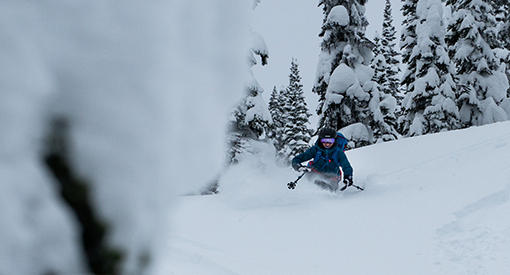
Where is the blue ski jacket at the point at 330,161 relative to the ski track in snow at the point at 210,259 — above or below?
above

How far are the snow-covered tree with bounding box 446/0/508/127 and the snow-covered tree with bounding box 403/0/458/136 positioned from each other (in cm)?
103

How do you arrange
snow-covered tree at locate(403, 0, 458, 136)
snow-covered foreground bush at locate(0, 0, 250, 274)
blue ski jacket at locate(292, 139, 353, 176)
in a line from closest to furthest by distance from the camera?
snow-covered foreground bush at locate(0, 0, 250, 274)
blue ski jacket at locate(292, 139, 353, 176)
snow-covered tree at locate(403, 0, 458, 136)

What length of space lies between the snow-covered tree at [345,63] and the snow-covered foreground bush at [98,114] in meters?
14.2

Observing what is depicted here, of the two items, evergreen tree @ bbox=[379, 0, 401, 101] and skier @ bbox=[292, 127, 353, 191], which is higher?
evergreen tree @ bbox=[379, 0, 401, 101]

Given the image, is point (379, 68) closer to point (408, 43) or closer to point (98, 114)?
point (408, 43)

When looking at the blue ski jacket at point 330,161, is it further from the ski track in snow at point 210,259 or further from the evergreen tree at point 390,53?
the evergreen tree at point 390,53

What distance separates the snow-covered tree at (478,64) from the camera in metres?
18.1

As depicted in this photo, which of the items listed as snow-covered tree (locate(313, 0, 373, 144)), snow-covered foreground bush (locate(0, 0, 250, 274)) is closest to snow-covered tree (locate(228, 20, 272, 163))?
snow-covered tree (locate(313, 0, 373, 144))

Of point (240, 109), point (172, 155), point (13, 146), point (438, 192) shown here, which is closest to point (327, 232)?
point (438, 192)

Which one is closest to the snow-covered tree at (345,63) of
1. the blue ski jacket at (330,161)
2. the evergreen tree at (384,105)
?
the evergreen tree at (384,105)

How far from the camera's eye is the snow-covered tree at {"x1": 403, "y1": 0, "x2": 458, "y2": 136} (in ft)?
58.3

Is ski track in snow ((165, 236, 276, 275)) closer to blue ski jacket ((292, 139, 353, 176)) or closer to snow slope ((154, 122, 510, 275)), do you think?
snow slope ((154, 122, 510, 275))

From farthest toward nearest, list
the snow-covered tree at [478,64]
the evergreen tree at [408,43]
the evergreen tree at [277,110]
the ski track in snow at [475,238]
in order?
the evergreen tree at [277,110]
the evergreen tree at [408,43]
the snow-covered tree at [478,64]
the ski track in snow at [475,238]

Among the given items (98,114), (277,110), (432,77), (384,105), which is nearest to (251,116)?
(98,114)
